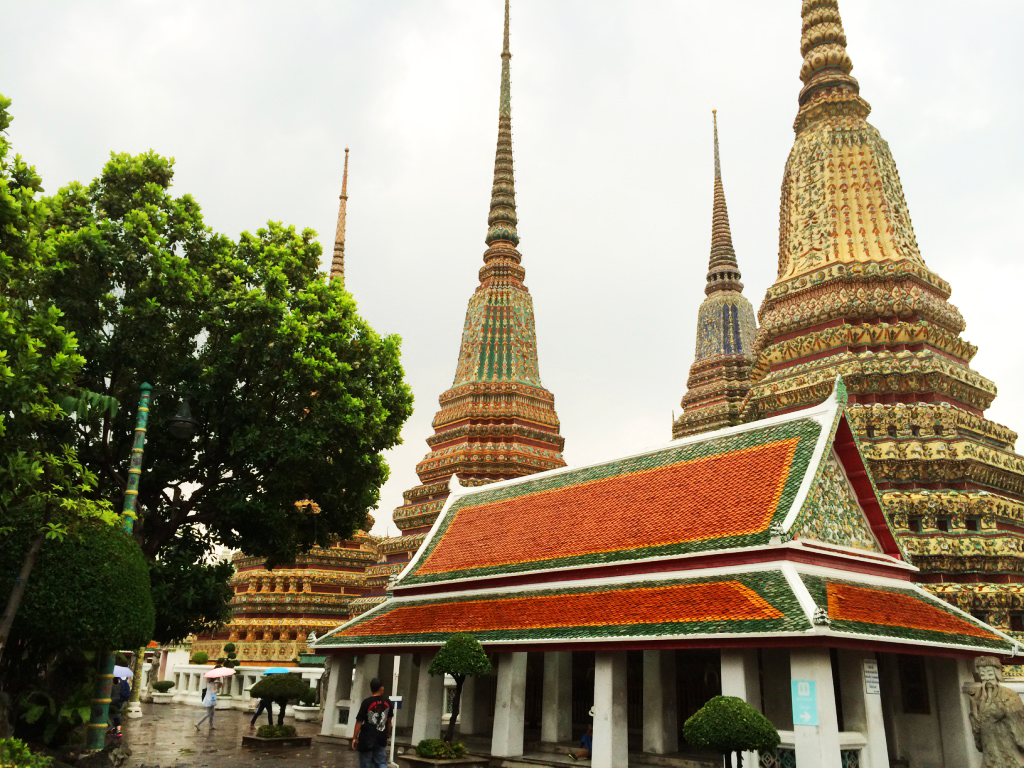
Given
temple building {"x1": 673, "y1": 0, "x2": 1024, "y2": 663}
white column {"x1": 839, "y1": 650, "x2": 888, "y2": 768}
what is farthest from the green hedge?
temple building {"x1": 673, "y1": 0, "x2": 1024, "y2": 663}

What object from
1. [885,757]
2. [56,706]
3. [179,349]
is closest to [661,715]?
[885,757]

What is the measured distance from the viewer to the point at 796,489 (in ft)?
51.6

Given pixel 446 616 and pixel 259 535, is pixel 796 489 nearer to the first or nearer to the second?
pixel 446 616

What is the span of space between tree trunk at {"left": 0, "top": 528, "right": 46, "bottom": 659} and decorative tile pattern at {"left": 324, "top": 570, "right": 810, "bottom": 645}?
8522mm

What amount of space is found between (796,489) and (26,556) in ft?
41.9

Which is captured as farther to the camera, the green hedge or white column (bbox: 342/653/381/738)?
white column (bbox: 342/653/381/738)

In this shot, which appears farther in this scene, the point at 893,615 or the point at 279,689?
the point at 279,689

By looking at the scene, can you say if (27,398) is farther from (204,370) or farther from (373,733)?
(373,733)

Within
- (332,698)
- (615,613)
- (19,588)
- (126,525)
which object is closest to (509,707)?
(615,613)

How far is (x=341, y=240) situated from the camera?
5100 centimetres

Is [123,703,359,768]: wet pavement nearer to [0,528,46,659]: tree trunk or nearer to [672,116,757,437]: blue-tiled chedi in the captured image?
[0,528,46,659]: tree trunk

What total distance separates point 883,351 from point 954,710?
12712 millimetres

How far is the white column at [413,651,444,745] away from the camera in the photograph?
1880 cm

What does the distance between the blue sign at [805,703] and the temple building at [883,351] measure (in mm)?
9182
